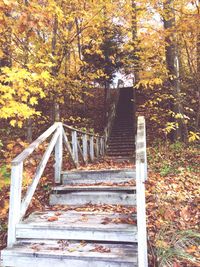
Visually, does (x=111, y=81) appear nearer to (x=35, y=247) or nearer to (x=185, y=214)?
(x=185, y=214)

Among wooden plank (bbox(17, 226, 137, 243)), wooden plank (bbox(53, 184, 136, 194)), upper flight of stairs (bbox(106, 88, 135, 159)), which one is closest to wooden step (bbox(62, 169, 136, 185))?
wooden plank (bbox(53, 184, 136, 194))

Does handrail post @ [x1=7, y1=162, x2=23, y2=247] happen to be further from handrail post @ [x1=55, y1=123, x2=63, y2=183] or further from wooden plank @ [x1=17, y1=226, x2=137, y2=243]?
handrail post @ [x1=55, y1=123, x2=63, y2=183]

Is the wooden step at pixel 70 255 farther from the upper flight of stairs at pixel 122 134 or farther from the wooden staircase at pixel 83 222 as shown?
the upper flight of stairs at pixel 122 134

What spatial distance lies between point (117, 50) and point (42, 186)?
11.0 m

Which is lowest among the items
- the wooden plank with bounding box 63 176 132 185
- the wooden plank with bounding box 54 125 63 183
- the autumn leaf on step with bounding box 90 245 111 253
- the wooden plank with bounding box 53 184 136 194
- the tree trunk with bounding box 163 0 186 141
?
the autumn leaf on step with bounding box 90 245 111 253

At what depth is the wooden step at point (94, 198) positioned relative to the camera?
5379 millimetres

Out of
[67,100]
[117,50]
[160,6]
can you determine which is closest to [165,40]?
[160,6]

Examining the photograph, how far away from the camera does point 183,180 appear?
7.10m

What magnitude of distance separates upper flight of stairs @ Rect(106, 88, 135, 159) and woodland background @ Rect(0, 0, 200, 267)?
96 centimetres

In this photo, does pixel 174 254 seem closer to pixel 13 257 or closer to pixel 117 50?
pixel 13 257

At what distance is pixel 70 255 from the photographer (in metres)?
3.96

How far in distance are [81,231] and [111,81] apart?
13.0 metres

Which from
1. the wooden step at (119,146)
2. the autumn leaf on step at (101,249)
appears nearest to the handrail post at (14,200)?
the autumn leaf on step at (101,249)

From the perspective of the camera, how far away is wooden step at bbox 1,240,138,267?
384cm
